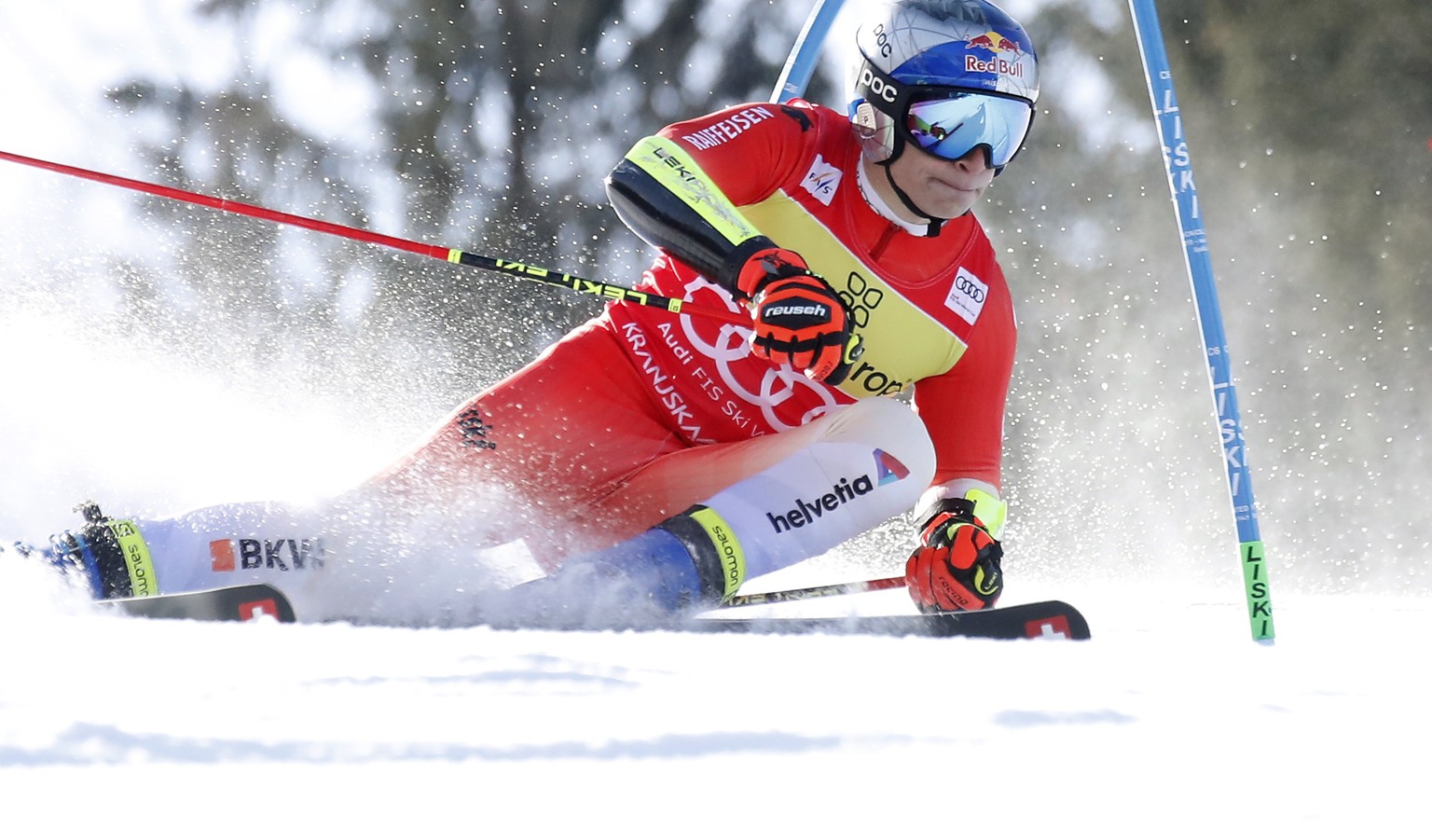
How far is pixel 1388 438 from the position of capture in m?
12.8

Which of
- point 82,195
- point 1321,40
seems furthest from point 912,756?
point 1321,40

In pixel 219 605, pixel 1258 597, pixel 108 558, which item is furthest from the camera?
pixel 1258 597

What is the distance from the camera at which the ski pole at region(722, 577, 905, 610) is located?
2887mm

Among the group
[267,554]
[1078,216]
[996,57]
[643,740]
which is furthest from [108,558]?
[1078,216]

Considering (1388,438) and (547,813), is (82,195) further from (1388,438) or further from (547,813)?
(1388,438)

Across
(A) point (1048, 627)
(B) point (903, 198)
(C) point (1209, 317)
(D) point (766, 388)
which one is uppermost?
(B) point (903, 198)

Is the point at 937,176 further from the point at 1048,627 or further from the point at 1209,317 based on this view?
the point at 1048,627

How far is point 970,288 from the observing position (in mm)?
3010

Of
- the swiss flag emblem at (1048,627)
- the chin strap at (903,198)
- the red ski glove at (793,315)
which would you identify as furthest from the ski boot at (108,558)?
the chin strap at (903,198)

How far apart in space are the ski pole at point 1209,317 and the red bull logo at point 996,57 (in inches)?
9.4

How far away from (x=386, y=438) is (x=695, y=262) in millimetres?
2681

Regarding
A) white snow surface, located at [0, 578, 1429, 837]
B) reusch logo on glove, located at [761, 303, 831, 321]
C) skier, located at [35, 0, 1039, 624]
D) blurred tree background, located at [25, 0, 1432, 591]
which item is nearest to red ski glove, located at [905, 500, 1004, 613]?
skier, located at [35, 0, 1039, 624]

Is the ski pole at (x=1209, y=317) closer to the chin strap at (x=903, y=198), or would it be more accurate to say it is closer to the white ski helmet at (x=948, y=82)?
the white ski helmet at (x=948, y=82)

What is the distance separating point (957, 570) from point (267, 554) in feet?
4.29
